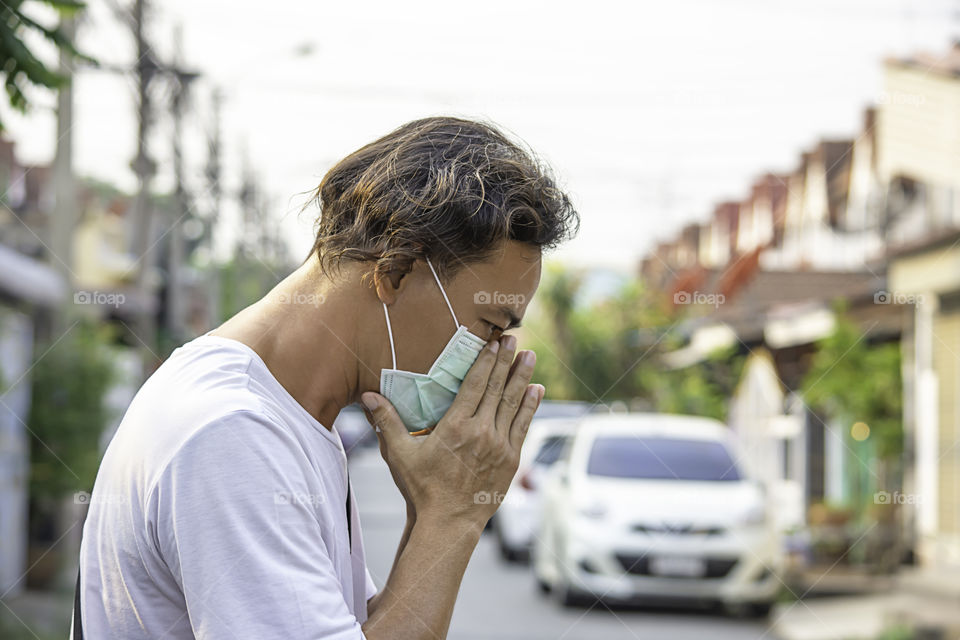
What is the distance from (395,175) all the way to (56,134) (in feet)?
26.2

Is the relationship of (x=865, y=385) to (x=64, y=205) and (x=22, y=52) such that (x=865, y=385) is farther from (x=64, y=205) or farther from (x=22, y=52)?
(x=22, y=52)

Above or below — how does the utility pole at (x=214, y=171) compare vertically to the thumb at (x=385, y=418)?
above

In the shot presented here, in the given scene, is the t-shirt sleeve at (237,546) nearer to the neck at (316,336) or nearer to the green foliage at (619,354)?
the neck at (316,336)

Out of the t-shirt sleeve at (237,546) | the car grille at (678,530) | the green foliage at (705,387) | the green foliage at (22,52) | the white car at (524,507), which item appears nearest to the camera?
the t-shirt sleeve at (237,546)

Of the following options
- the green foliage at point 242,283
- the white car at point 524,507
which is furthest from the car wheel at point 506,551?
the green foliage at point 242,283

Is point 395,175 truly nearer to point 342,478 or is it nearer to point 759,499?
point 342,478

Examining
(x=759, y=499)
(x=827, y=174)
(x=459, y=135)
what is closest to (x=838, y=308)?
(x=759, y=499)

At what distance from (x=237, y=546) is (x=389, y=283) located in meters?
0.49

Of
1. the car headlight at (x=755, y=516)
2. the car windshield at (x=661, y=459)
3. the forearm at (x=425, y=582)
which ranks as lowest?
the car headlight at (x=755, y=516)

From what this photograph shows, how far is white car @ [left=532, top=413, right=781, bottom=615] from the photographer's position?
8.23m

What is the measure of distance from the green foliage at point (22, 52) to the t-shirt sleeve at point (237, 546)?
1964mm

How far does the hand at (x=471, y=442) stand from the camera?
1.54m

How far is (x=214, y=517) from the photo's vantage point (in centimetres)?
127

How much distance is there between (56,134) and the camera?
876 cm
